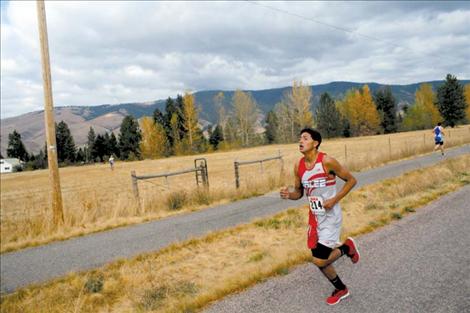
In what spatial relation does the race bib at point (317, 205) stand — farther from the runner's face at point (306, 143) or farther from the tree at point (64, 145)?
the tree at point (64, 145)

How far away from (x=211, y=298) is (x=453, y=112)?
77.2 metres

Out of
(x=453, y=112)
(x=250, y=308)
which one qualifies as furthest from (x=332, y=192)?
(x=453, y=112)

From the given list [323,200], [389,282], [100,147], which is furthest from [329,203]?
[100,147]

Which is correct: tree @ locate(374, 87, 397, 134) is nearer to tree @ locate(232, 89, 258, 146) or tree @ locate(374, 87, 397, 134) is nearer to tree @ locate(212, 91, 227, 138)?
tree @ locate(232, 89, 258, 146)

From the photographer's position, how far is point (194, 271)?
6.01 m

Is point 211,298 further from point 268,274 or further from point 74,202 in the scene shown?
point 74,202

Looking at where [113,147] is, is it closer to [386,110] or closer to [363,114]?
[363,114]

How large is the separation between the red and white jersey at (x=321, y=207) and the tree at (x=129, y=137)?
8057cm

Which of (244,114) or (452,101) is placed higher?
(244,114)

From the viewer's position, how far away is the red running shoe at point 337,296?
4.05m

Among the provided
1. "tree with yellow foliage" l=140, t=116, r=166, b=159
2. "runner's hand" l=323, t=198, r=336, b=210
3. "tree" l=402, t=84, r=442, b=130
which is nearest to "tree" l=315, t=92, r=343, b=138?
"tree" l=402, t=84, r=442, b=130

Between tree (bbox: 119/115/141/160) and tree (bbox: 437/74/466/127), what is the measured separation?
63.8 m

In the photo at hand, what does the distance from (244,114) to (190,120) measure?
18121mm

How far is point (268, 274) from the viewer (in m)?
5.15
